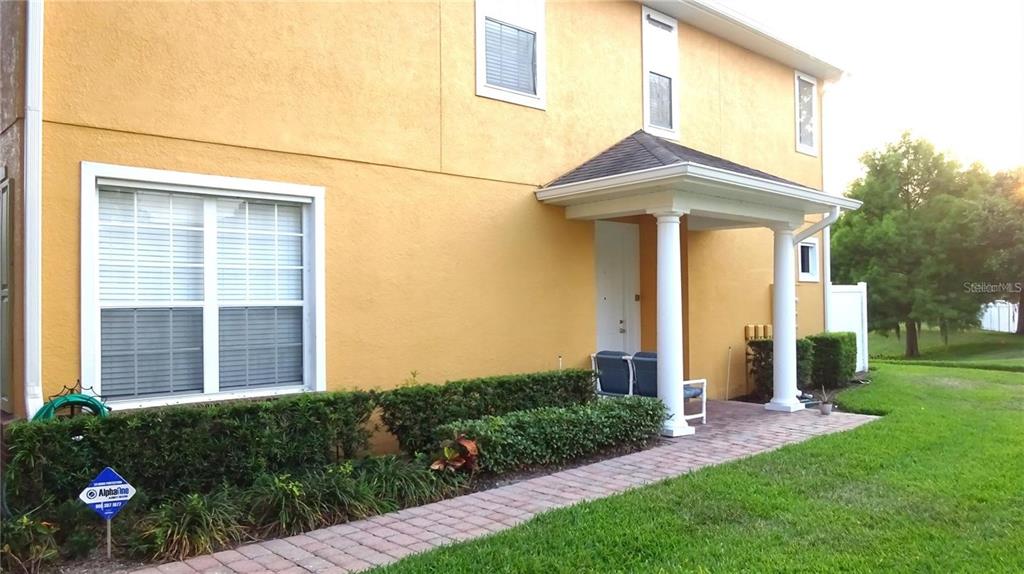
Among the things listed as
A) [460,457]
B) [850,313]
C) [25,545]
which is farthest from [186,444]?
[850,313]

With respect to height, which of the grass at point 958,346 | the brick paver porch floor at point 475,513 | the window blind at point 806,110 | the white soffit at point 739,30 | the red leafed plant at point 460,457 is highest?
the white soffit at point 739,30

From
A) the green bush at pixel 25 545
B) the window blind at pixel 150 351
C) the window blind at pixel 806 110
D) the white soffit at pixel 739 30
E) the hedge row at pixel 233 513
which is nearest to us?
the green bush at pixel 25 545

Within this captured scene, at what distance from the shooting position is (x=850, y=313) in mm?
14984

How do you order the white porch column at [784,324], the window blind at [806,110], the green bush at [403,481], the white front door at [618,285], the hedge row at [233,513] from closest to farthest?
the hedge row at [233,513]
the green bush at [403,481]
the white porch column at [784,324]
the white front door at [618,285]
the window blind at [806,110]

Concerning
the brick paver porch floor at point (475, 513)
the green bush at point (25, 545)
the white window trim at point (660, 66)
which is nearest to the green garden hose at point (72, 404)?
the green bush at point (25, 545)

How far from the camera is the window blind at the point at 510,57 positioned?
859cm

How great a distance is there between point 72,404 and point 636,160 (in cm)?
629

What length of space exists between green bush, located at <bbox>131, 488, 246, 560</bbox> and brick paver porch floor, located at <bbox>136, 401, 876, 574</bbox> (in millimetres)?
122

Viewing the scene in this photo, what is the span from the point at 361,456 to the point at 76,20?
13.9 feet

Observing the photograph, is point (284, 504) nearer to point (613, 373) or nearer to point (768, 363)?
point (613, 373)

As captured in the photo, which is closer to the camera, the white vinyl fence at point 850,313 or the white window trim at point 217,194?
the white window trim at point 217,194

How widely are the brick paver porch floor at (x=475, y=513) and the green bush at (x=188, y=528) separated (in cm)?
12

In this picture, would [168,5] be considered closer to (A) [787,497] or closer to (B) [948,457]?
(A) [787,497]

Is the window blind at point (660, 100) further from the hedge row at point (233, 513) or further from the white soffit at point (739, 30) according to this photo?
the hedge row at point (233, 513)
